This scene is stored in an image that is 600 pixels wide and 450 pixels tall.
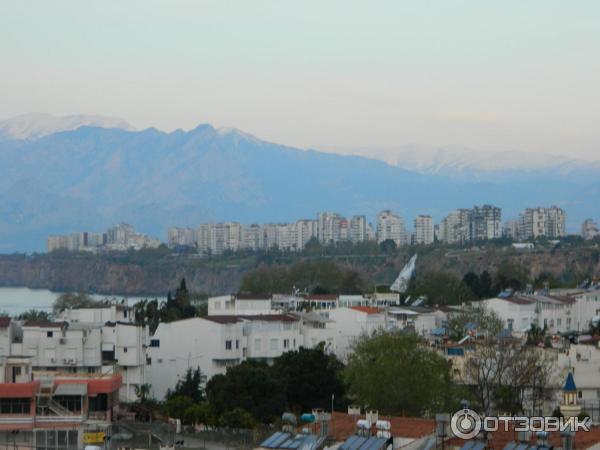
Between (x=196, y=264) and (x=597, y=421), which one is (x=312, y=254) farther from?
(x=597, y=421)

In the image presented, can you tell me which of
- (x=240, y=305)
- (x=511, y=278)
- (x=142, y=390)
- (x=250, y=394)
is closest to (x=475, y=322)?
(x=240, y=305)

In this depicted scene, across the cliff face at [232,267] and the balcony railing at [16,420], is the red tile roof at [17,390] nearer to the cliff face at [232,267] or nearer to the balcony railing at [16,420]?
the balcony railing at [16,420]

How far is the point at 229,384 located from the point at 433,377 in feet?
12.1

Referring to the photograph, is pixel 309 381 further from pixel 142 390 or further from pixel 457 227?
pixel 457 227

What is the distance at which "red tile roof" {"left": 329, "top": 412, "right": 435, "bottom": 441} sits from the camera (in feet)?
65.1

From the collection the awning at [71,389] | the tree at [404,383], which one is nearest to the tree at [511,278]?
the tree at [404,383]

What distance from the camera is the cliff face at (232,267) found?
114m

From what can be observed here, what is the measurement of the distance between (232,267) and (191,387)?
128 m

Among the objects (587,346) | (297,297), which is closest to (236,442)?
(587,346)

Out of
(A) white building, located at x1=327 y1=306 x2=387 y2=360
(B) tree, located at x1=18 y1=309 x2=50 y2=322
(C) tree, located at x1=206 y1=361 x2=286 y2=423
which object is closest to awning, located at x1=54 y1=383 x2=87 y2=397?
(C) tree, located at x1=206 y1=361 x2=286 y2=423

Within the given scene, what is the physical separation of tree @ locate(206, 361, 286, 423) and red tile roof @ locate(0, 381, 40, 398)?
5.87 meters

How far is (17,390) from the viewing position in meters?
24.8

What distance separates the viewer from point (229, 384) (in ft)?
105

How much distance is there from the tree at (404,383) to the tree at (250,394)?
55.9 inches
